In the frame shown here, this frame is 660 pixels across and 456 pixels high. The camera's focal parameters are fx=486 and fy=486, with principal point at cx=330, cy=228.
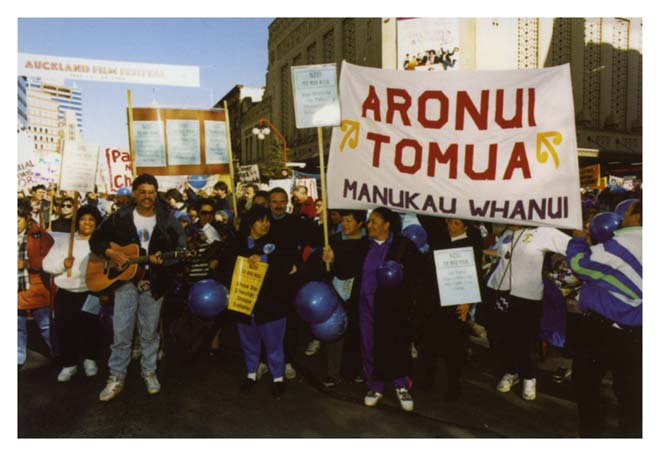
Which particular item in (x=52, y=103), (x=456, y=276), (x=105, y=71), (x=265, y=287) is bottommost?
(x=265, y=287)

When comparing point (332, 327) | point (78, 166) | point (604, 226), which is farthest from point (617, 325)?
point (78, 166)

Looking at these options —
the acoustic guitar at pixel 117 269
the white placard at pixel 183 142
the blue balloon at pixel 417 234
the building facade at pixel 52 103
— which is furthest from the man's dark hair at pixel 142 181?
the blue balloon at pixel 417 234

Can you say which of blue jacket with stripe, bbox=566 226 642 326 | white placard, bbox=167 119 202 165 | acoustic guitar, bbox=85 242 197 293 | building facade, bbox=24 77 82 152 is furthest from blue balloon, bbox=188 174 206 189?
blue jacket with stripe, bbox=566 226 642 326

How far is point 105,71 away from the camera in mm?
4711

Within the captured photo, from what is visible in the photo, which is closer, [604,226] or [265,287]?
[604,226]

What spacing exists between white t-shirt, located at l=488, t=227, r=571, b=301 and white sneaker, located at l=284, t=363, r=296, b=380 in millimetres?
2204

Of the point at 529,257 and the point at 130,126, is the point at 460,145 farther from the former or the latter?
the point at 130,126

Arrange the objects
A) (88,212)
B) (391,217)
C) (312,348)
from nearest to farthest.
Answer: (391,217) < (88,212) < (312,348)

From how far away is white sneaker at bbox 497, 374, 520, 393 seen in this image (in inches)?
178

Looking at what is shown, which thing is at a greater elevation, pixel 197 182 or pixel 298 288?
pixel 197 182

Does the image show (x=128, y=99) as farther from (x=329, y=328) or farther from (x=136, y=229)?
(x=329, y=328)

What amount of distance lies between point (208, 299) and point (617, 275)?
124 inches

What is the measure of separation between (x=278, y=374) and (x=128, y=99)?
128 inches

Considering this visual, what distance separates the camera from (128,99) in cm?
516
